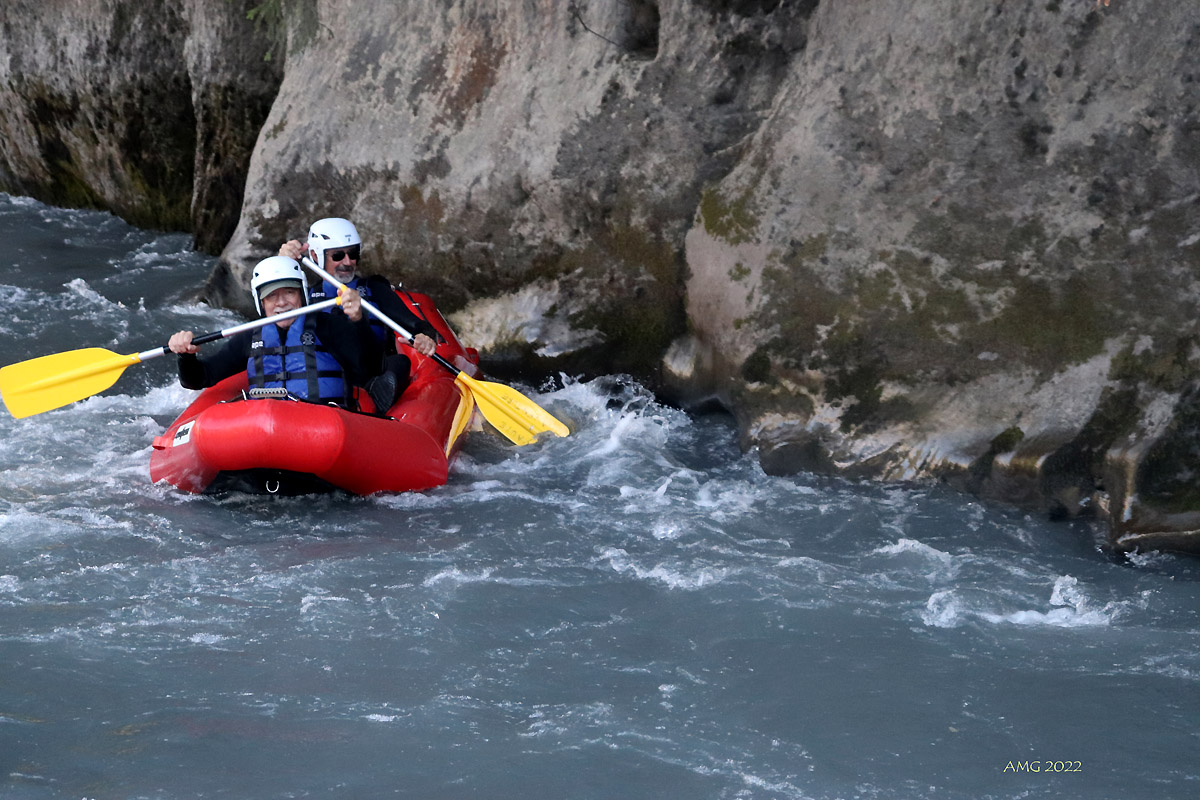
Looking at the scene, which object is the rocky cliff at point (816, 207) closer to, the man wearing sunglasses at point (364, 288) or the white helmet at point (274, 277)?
the man wearing sunglasses at point (364, 288)

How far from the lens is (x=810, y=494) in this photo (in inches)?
225

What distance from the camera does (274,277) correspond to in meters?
5.77

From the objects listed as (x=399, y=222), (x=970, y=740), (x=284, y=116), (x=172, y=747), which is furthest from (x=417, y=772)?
(x=284, y=116)

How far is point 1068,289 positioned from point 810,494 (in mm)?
1349

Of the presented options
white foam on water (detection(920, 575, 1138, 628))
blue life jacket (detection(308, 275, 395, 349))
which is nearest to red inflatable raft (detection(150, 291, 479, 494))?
blue life jacket (detection(308, 275, 395, 349))

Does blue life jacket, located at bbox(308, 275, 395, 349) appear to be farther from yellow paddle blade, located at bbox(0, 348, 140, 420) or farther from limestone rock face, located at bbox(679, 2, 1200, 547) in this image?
limestone rock face, located at bbox(679, 2, 1200, 547)

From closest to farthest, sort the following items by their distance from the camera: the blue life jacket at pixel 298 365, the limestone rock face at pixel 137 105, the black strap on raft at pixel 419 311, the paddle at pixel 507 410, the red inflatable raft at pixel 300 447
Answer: the red inflatable raft at pixel 300 447 < the blue life jacket at pixel 298 365 < the paddle at pixel 507 410 < the black strap on raft at pixel 419 311 < the limestone rock face at pixel 137 105

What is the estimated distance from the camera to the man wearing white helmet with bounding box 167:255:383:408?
570cm

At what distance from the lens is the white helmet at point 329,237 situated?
6480mm

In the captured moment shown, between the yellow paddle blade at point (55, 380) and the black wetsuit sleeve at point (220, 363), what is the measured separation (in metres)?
0.29

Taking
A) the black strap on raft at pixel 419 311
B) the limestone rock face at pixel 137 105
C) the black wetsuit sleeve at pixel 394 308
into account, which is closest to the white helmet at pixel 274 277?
the black wetsuit sleeve at pixel 394 308

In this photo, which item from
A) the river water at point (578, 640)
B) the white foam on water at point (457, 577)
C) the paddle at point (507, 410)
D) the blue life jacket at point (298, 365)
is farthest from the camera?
the paddle at point (507, 410)

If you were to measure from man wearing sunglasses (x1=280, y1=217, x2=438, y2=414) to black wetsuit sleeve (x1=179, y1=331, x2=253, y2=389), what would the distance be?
23.3 inches

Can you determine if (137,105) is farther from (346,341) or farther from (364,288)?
(346,341)
